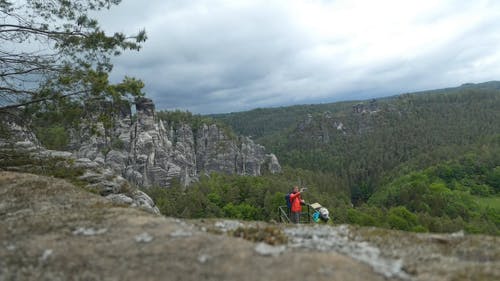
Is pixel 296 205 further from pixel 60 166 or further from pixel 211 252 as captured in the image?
pixel 60 166

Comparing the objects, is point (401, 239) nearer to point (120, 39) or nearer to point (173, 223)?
point (173, 223)

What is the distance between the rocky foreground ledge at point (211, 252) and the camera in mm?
8383

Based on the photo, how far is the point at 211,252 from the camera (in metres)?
9.31

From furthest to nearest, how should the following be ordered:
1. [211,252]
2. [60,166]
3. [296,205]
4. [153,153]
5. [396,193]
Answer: [153,153], [396,193], [60,166], [296,205], [211,252]

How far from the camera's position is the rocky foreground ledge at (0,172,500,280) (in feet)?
27.5

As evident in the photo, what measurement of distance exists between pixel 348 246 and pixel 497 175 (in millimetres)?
127894

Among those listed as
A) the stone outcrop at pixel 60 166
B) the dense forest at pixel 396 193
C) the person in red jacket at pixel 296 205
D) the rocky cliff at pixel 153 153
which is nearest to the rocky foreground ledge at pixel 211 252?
the person in red jacket at pixel 296 205

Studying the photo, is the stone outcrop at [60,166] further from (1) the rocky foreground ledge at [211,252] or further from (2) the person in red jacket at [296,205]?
(1) the rocky foreground ledge at [211,252]

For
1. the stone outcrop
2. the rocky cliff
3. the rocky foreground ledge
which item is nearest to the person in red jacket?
the rocky foreground ledge

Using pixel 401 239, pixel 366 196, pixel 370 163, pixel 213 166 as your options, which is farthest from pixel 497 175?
pixel 401 239

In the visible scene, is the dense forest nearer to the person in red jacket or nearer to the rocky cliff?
the rocky cliff

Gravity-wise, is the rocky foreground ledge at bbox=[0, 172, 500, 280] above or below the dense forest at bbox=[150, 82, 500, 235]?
above

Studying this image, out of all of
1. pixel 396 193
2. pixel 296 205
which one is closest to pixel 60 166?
pixel 296 205

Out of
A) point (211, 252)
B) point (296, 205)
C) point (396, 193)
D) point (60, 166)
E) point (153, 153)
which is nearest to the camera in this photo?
point (211, 252)
